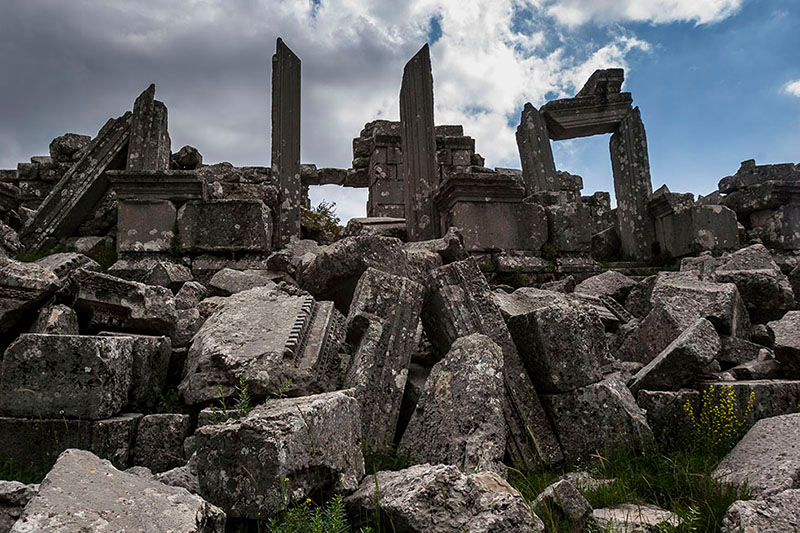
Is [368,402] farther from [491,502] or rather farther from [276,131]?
[276,131]

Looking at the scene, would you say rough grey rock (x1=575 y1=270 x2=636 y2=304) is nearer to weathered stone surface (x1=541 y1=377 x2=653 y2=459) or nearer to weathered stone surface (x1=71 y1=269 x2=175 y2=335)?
weathered stone surface (x1=541 y1=377 x2=653 y2=459)

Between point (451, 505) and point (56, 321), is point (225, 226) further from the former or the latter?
point (451, 505)

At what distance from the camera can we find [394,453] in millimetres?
2959

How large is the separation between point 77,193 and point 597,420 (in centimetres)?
815

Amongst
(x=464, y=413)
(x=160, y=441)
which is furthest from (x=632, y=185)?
(x=160, y=441)

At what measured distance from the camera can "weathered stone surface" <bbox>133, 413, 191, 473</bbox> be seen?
9.55ft

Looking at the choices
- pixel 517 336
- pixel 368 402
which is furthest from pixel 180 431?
pixel 517 336

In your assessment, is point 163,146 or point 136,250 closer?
point 136,250

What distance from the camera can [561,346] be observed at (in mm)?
3354

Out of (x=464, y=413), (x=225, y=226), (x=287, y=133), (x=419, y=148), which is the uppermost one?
(x=287, y=133)

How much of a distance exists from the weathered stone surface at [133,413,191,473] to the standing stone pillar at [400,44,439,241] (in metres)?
6.04

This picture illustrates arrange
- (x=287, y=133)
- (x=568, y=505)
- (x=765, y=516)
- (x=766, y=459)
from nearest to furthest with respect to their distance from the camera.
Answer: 1. (x=765, y=516)
2. (x=568, y=505)
3. (x=766, y=459)
4. (x=287, y=133)

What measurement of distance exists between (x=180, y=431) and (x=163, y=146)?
23.9 feet

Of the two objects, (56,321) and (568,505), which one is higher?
(56,321)
